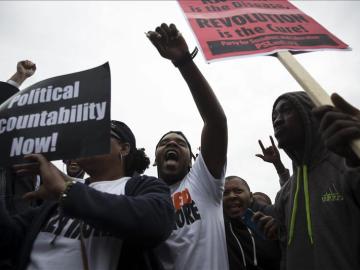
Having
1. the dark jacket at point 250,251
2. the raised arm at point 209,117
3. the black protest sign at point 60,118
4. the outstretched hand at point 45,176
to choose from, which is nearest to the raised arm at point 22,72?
the black protest sign at point 60,118

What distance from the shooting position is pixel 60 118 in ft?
5.24

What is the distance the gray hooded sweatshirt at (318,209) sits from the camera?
1.63 meters

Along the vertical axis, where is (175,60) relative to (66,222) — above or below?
above

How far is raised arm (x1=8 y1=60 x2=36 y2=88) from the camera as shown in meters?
3.19

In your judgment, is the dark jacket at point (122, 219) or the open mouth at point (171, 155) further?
the open mouth at point (171, 155)

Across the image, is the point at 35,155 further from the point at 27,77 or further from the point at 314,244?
the point at 27,77

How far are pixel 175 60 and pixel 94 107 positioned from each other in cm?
76

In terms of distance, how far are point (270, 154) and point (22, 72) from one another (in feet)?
8.75

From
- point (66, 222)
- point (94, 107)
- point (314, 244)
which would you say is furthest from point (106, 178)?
point (314, 244)

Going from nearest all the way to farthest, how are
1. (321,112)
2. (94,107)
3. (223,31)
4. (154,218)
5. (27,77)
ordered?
(321,112)
(154,218)
(94,107)
(223,31)
(27,77)

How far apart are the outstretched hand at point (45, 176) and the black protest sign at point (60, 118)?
0.14 feet

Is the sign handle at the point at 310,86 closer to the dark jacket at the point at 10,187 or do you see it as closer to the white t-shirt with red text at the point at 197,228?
the white t-shirt with red text at the point at 197,228

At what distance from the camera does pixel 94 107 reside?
5.19 ft

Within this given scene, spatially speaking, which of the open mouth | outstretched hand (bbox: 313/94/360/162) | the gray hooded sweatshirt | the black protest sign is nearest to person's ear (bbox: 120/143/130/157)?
the black protest sign
